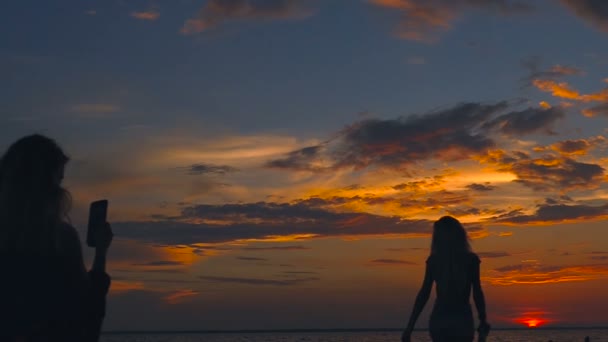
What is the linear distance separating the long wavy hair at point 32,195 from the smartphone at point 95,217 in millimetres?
254

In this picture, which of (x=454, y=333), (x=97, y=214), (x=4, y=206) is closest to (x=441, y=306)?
(x=454, y=333)

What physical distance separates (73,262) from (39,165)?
0.51m

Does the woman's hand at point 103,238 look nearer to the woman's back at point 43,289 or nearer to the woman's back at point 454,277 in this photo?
the woman's back at point 43,289

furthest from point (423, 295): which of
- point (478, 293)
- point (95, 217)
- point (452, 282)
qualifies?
point (95, 217)

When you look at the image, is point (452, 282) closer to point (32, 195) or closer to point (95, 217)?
point (95, 217)

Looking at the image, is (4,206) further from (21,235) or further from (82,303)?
(82,303)

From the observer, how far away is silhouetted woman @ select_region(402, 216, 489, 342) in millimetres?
7520

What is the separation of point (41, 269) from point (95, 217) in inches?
17.9

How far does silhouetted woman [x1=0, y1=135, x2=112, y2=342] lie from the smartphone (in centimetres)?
21

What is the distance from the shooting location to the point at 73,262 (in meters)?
3.73

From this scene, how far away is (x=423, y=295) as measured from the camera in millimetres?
8039

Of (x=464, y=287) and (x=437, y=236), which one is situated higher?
(x=437, y=236)

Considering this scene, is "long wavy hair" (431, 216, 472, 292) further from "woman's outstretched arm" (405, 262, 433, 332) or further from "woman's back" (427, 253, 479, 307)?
"woman's outstretched arm" (405, 262, 433, 332)

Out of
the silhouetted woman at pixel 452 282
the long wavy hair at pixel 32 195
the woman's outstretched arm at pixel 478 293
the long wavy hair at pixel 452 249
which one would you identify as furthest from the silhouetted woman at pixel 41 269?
the woman's outstretched arm at pixel 478 293
